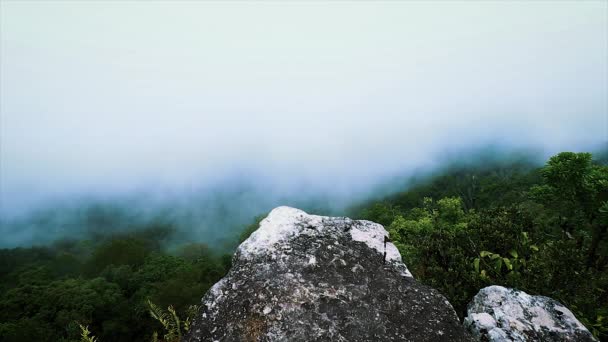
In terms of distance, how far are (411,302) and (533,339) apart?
1.72m

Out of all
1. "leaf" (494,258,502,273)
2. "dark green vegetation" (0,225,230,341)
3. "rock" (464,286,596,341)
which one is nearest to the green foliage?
"rock" (464,286,596,341)

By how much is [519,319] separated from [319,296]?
9.61 ft

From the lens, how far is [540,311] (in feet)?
16.0

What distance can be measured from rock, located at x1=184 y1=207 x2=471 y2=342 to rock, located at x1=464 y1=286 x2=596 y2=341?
20.9 inches

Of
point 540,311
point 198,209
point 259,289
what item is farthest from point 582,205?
point 198,209

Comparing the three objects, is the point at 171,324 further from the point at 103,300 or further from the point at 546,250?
the point at 103,300

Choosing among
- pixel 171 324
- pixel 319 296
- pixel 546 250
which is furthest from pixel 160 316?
pixel 546 250

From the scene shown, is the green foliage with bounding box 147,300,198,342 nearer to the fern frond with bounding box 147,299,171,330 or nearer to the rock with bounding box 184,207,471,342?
the fern frond with bounding box 147,299,171,330

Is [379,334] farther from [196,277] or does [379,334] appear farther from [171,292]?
[196,277]

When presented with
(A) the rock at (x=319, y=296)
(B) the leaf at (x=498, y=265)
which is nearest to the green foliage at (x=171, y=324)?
(A) the rock at (x=319, y=296)

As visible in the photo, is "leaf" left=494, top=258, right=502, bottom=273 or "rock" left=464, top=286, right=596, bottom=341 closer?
"rock" left=464, top=286, right=596, bottom=341


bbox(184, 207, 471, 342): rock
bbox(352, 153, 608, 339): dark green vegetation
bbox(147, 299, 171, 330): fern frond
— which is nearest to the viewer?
bbox(184, 207, 471, 342): rock

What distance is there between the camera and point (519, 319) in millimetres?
4754

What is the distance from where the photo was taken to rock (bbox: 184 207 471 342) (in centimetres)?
414
